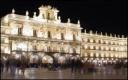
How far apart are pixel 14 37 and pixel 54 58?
32.6 feet

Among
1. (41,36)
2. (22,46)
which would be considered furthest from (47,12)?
(22,46)

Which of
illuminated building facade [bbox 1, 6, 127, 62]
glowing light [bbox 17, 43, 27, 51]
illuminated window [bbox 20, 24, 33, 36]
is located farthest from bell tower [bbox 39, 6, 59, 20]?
glowing light [bbox 17, 43, 27, 51]

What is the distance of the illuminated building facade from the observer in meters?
53.2

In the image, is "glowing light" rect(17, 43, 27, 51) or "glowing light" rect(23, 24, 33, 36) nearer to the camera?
"glowing light" rect(17, 43, 27, 51)

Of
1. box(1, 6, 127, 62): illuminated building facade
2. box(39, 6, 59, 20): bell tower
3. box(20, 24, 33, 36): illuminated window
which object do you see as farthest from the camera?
box(39, 6, 59, 20): bell tower

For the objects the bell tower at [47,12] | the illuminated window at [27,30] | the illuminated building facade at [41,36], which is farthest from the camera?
the bell tower at [47,12]

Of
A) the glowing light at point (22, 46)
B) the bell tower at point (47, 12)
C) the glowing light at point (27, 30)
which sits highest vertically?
the bell tower at point (47, 12)

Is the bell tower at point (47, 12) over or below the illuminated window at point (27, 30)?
over

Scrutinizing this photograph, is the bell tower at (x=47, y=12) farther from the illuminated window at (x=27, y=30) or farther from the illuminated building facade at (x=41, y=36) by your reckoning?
the illuminated window at (x=27, y=30)

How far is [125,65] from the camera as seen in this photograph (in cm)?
3650

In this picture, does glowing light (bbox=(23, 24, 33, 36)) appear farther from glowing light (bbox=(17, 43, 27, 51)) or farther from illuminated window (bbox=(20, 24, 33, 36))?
glowing light (bbox=(17, 43, 27, 51))

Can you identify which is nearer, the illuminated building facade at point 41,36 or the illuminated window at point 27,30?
the illuminated building facade at point 41,36

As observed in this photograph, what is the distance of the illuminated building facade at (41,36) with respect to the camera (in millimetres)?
53188

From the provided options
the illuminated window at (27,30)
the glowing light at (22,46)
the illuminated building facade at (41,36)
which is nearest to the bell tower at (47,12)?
the illuminated building facade at (41,36)
